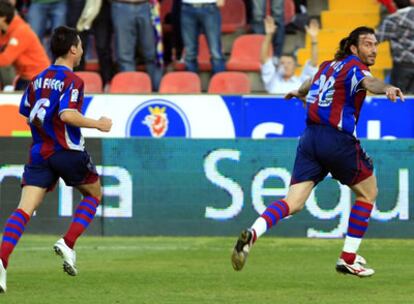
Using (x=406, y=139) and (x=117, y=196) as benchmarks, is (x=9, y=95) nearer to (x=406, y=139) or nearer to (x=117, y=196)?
(x=117, y=196)

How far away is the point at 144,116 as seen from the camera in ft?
54.4

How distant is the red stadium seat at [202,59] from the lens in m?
19.2

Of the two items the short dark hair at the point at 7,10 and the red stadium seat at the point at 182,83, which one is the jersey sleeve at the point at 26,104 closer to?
the short dark hair at the point at 7,10

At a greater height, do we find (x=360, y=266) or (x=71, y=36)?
(x=71, y=36)

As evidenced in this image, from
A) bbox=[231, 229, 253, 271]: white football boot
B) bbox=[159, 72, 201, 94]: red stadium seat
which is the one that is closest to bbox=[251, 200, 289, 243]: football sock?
bbox=[231, 229, 253, 271]: white football boot

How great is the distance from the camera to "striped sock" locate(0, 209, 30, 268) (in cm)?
1022

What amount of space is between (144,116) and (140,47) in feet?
7.31

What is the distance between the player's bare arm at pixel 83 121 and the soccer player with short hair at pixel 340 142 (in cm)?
142

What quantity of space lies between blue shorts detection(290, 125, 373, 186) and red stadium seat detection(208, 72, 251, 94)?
285 inches

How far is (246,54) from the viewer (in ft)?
62.0

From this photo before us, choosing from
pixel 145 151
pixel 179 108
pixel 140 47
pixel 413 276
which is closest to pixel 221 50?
pixel 140 47

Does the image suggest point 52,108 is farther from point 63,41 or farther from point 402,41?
point 402,41

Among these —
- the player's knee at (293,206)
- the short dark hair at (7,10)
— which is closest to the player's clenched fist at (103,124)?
the player's knee at (293,206)

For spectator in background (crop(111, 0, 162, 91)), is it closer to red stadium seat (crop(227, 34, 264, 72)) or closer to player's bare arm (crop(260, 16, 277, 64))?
red stadium seat (crop(227, 34, 264, 72))
